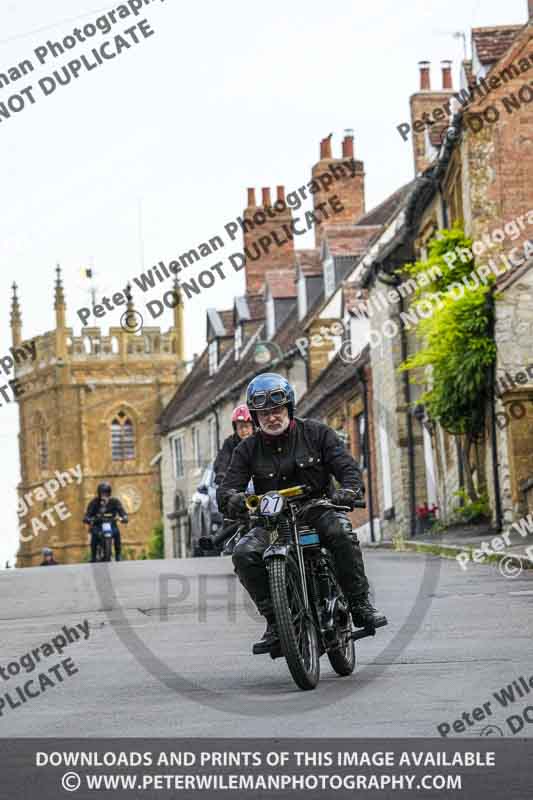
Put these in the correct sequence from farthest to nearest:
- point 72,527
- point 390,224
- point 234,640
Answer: point 72,527 < point 390,224 < point 234,640

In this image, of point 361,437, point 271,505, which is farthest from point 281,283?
point 271,505

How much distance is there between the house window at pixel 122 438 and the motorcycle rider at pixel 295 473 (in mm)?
108070

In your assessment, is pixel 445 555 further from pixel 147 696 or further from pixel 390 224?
pixel 390 224

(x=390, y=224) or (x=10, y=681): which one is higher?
(x=390, y=224)

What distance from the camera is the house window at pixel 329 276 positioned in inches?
1905

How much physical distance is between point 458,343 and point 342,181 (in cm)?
2761

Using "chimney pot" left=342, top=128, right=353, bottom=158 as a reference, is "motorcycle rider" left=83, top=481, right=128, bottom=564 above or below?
below

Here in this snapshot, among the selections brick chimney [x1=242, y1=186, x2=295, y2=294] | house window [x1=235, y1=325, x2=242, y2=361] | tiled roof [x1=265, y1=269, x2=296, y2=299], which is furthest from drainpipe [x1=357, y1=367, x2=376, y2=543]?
house window [x1=235, y1=325, x2=242, y2=361]

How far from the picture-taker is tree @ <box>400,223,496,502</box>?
27.7 metres

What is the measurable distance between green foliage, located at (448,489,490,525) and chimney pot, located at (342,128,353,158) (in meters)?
24.5

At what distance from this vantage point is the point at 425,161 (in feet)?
142
